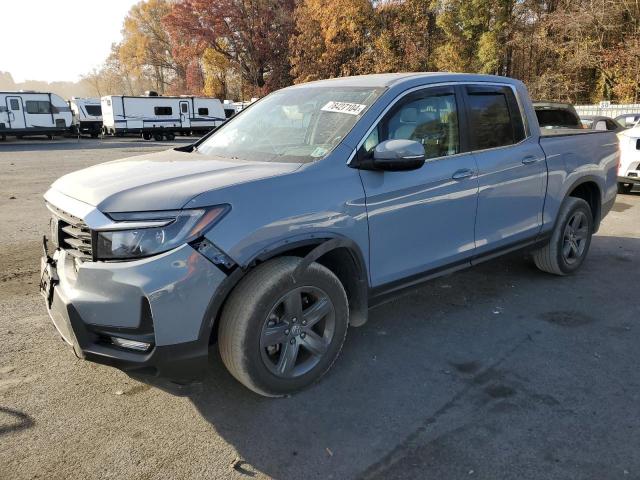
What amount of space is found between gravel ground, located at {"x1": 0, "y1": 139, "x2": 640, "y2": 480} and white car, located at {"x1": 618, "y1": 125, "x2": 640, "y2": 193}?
566cm

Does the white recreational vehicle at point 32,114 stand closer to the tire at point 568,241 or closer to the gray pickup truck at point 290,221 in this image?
the gray pickup truck at point 290,221

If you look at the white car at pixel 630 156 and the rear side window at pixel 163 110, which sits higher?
the rear side window at pixel 163 110

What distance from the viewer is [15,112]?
98.1 ft

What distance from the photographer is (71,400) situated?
121 inches

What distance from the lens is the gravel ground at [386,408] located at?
8.33ft

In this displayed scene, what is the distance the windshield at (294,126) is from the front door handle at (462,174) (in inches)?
32.3

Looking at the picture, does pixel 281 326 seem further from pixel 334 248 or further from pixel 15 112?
pixel 15 112

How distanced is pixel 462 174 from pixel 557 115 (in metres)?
4.97

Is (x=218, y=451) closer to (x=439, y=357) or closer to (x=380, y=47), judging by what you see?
(x=439, y=357)

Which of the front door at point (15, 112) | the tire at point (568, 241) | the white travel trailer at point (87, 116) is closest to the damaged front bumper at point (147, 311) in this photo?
the tire at point (568, 241)

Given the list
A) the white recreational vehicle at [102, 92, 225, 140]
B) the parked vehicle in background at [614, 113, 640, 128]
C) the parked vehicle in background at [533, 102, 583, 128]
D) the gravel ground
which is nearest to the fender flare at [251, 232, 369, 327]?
the gravel ground

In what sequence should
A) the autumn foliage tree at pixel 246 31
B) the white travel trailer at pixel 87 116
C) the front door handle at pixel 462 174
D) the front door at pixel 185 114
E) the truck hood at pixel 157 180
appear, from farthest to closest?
the autumn foliage tree at pixel 246 31
the white travel trailer at pixel 87 116
the front door at pixel 185 114
the front door handle at pixel 462 174
the truck hood at pixel 157 180

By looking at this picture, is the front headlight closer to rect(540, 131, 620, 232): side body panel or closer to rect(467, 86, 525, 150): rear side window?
rect(467, 86, 525, 150): rear side window

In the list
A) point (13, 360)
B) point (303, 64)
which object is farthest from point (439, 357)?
point (303, 64)
